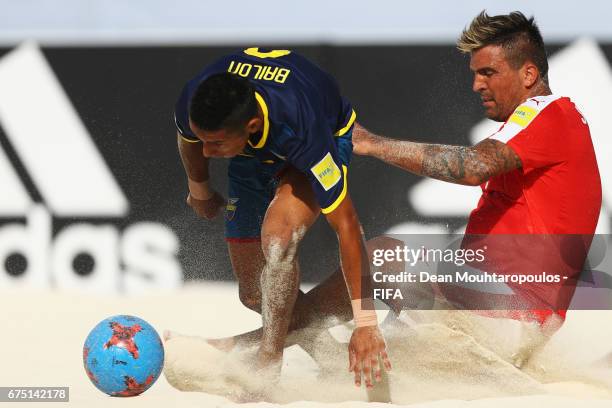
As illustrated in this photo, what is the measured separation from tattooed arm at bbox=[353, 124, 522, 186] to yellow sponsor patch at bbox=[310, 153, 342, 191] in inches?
21.6

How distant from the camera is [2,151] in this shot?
25.0ft

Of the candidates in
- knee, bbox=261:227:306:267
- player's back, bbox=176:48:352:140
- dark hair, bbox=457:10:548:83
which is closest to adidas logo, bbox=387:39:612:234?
dark hair, bbox=457:10:548:83

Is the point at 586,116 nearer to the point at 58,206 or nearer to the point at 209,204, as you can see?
the point at 209,204

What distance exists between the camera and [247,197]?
4.92 m

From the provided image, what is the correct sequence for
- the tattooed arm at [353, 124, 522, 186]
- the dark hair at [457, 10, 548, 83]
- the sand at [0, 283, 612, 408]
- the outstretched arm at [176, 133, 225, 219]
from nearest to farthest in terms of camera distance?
the sand at [0, 283, 612, 408], the tattooed arm at [353, 124, 522, 186], the outstretched arm at [176, 133, 225, 219], the dark hair at [457, 10, 548, 83]

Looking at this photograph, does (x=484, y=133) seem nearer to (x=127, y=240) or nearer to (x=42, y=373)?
(x=127, y=240)

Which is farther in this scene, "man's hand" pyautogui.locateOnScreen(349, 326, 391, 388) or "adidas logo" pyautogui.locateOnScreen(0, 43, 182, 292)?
"adidas logo" pyautogui.locateOnScreen(0, 43, 182, 292)

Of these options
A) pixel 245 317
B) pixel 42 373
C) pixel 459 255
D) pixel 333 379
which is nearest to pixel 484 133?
pixel 245 317

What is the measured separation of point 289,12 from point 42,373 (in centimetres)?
362

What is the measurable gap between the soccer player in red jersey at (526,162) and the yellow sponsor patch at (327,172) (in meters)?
0.55

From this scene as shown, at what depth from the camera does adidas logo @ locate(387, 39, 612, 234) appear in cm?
740

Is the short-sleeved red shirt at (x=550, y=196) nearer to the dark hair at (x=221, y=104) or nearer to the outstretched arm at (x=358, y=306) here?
the outstretched arm at (x=358, y=306)

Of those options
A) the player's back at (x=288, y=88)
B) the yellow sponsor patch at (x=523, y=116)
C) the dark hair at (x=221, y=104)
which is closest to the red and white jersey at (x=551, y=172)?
the yellow sponsor patch at (x=523, y=116)

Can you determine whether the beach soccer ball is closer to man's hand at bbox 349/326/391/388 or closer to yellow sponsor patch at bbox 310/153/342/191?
man's hand at bbox 349/326/391/388
